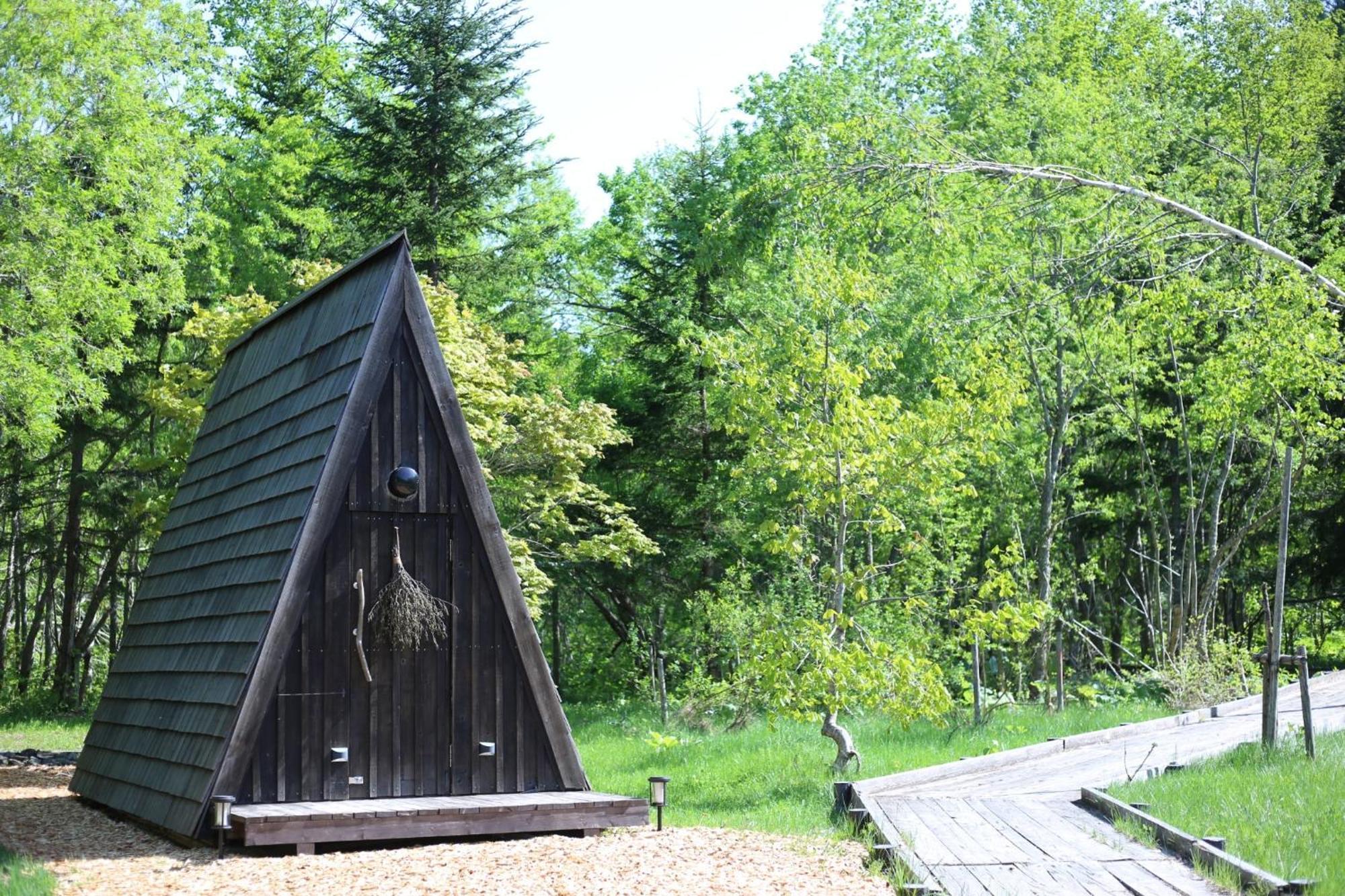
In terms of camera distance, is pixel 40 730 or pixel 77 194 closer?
pixel 77 194

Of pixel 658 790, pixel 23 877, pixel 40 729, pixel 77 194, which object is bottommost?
pixel 40 729

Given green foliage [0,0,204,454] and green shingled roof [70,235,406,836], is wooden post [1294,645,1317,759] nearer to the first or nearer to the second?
green shingled roof [70,235,406,836]

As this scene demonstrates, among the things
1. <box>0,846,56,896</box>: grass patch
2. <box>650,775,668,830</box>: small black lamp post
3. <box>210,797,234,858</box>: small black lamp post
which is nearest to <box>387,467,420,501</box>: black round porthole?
<box>210,797,234,858</box>: small black lamp post

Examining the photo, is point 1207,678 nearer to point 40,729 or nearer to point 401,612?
point 401,612

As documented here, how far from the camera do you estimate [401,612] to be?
30.1 ft

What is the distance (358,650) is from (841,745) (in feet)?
17.3

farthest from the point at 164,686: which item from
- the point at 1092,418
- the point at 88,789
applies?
the point at 1092,418

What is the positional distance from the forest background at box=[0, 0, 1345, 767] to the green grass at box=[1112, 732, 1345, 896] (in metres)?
2.79

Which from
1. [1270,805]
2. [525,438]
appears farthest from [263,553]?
[525,438]

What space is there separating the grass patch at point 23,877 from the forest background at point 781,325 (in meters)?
6.51

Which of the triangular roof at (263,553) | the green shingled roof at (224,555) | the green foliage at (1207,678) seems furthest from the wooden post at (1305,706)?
the green shingled roof at (224,555)

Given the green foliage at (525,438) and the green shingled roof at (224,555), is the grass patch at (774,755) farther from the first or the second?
the green shingled roof at (224,555)

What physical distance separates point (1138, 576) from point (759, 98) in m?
14.1

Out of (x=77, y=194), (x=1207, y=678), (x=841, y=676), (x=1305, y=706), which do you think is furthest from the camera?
(x=77, y=194)
